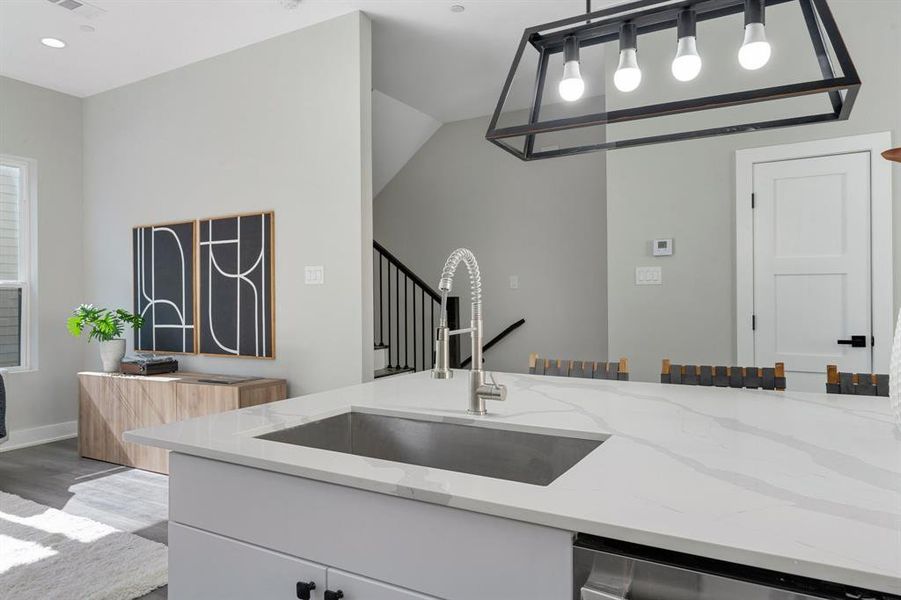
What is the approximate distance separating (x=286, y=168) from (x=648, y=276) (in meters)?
2.55

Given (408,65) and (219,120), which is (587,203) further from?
(219,120)

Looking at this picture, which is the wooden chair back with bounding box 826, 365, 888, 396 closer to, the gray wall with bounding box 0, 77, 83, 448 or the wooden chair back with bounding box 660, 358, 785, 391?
the wooden chair back with bounding box 660, 358, 785, 391

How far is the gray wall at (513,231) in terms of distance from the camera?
17.9 feet

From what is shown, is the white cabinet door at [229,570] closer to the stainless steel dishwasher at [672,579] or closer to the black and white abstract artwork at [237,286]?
the stainless steel dishwasher at [672,579]

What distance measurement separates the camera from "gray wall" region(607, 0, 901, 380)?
11.6 ft

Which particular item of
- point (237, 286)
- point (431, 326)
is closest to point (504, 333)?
point (431, 326)

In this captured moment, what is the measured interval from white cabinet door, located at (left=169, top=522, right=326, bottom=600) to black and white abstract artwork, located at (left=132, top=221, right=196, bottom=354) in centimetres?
351

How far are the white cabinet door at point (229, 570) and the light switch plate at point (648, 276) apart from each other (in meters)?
3.20

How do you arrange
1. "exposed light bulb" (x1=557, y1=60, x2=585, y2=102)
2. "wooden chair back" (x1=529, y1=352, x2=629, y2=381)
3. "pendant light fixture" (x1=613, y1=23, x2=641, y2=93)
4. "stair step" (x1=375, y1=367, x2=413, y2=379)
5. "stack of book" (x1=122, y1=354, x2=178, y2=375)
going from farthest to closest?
1. "stair step" (x1=375, y1=367, x2=413, y2=379)
2. "stack of book" (x1=122, y1=354, x2=178, y2=375)
3. "wooden chair back" (x1=529, y1=352, x2=629, y2=381)
4. "exposed light bulb" (x1=557, y1=60, x2=585, y2=102)
5. "pendant light fixture" (x1=613, y1=23, x2=641, y2=93)

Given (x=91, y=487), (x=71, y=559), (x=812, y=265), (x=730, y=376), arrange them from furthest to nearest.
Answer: (x=91, y=487)
(x=812, y=265)
(x=71, y=559)
(x=730, y=376)

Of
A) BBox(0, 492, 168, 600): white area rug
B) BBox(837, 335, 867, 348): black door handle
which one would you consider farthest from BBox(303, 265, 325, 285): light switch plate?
BBox(837, 335, 867, 348): black door handle

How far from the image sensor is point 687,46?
1.48 meters

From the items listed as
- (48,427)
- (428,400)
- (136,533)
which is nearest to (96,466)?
(48,427)

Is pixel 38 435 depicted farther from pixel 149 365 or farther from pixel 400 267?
pixel 400 267
